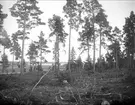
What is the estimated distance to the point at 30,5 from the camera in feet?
49.1

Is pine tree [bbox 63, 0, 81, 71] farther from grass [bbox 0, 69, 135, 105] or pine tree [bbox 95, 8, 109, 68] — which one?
grass [bbox 0, 69, 135, 105]

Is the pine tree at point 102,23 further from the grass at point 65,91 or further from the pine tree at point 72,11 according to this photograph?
the grass at point 65,91

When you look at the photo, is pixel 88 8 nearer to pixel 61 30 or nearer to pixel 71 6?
pixel 71 6

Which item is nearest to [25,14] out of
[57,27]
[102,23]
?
[57,27]

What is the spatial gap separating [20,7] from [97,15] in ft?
48.6

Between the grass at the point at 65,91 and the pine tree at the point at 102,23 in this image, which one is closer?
the grass at the point at 65,91

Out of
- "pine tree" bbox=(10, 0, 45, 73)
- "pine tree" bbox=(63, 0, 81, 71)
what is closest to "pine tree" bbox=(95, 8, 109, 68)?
"pine tree" bbox=(63, 0, 81, 71)

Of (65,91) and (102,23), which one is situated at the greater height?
(102,23)

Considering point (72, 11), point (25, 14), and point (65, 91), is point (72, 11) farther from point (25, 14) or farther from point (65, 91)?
point (65, 91)

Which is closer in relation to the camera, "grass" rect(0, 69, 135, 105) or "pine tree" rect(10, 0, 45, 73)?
"grass" rect(0, 69, 135, 105)

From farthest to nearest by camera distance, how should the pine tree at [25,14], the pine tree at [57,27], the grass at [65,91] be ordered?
the pine tree at [57,27], the pine tree at [25,14], the grass at [65,91]

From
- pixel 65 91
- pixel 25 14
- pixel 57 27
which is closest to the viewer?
pixel 65 91

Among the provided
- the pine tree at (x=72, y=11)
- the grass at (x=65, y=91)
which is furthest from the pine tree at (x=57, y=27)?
the grass at (x=65, y=91)

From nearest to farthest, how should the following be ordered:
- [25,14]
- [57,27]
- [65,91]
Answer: [65,91] → [25,14] → [57,27]
